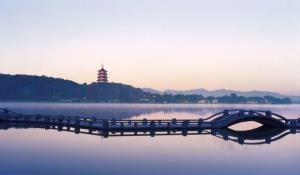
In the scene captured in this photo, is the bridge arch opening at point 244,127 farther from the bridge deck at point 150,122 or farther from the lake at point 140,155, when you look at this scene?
the lake at point 140,155

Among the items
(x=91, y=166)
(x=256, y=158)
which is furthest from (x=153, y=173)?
(x=256, y=158)

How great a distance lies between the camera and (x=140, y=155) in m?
23.9

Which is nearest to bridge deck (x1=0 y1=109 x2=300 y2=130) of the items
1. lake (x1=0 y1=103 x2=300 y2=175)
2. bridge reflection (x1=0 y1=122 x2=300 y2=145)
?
bridge reflection (x1=0 y1=122 x2=300 y2=145)

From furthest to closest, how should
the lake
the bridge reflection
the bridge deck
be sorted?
the bridge deck < the bridge reflection < the lake

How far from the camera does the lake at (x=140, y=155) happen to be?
19.5 m

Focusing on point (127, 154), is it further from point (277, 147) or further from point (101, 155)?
point (277, 147)

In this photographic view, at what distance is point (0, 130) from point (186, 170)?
71.1 ft

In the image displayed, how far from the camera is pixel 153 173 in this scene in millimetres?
18672

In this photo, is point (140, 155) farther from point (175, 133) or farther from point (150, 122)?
point (150, 122)

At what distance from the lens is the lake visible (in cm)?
1950

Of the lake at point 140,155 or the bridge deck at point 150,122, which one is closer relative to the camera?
the lake at point 140,155

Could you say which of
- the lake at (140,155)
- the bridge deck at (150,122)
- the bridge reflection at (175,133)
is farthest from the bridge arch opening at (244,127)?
the lake at (140,155)

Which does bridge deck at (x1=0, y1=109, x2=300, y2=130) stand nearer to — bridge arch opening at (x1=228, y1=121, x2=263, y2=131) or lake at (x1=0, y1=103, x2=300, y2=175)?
lake at (x1=0, y1=103, x2=300, y2=175)

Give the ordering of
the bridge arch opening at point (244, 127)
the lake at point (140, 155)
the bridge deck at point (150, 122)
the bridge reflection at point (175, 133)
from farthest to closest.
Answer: the bridge arch opening at point (244, 127)
the bridge deck at point (150, 122)
the bridge reflection at point (175, 133)
the lake at point (140, 155)
